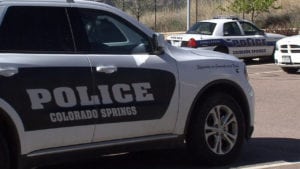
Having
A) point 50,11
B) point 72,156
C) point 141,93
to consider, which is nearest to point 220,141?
point 141,93

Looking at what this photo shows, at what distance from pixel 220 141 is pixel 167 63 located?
1119 millimetres

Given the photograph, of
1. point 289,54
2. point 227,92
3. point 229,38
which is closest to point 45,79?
point 227,92

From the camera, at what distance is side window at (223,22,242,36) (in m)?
22.2

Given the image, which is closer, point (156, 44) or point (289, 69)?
point (156, 44)

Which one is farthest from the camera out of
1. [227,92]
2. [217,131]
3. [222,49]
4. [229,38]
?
[229,38]

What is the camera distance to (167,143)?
7.27 m

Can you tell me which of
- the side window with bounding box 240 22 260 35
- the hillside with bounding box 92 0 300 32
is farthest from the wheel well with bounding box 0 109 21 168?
the hillside with bounding box 92 0 300 32

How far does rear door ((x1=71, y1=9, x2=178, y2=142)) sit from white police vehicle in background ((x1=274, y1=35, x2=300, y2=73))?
480 inches

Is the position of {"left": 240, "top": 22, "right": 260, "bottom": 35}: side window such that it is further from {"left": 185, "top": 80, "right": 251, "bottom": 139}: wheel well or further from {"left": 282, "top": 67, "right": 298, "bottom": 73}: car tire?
{"left": 185, "top": 80, "right": 251, "bottom": 139}: wheel well

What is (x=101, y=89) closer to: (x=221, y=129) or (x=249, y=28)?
(x=221, y=129)

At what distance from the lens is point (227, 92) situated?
25.7 feet

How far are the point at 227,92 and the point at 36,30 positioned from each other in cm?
244

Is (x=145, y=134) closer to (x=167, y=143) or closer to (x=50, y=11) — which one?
(x=167, y=143)

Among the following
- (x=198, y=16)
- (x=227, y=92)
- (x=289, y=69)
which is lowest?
(x=198, y=16)
